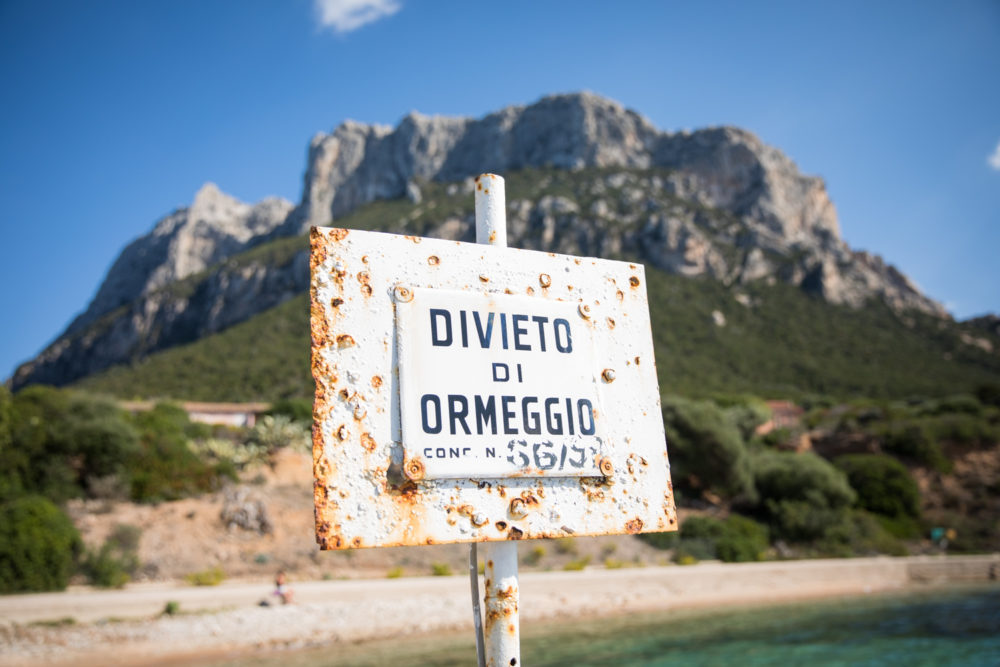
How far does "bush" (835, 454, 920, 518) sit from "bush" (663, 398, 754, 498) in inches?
214

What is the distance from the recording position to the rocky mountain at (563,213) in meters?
70.6

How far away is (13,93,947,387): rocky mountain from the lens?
232ft

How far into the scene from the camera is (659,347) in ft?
179

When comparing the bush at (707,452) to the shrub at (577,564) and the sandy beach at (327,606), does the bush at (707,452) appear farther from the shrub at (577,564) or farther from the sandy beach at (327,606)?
the shrub at (577,564)

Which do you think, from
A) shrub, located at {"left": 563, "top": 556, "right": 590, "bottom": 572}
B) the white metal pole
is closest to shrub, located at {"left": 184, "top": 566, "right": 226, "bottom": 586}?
shrub, located at {"left": 563, "top": 556, "right": 590, "bottom": 572}

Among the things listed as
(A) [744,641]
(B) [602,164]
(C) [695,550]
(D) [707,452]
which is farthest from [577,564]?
(B) [602,164]

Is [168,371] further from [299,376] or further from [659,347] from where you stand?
[659,347]

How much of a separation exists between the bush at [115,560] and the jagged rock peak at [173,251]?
337 feet

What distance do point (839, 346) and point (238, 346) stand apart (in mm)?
52144

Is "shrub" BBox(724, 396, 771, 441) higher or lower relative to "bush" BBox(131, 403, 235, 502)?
higher

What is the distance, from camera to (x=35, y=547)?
14922 millimetres

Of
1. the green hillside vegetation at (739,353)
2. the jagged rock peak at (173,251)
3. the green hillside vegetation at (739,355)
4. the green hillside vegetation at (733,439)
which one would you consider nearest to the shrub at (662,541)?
the green hillside vegetation at (733,439)

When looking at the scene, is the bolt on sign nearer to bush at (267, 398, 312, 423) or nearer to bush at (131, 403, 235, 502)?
bush at (131, 403, 235, 502)

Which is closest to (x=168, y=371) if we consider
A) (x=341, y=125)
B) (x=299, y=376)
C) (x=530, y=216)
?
(x=299, y=376)
